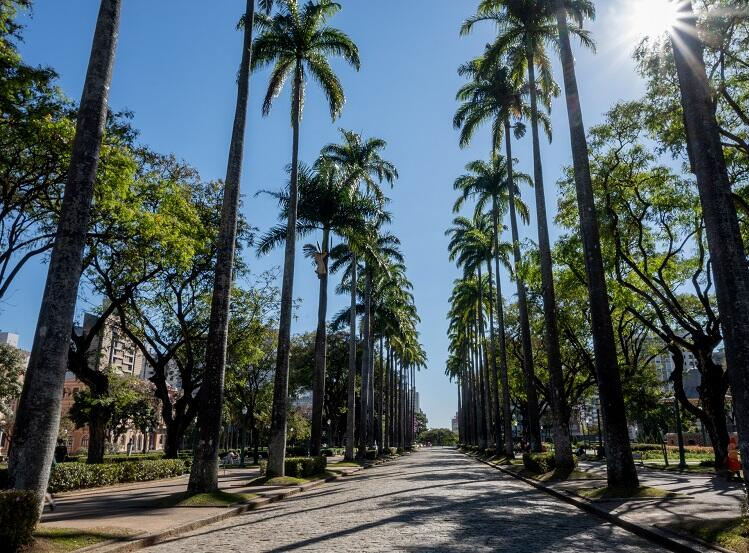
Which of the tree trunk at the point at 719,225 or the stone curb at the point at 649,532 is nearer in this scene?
the tree trunk at the point at 719,225

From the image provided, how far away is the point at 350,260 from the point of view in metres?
38.1

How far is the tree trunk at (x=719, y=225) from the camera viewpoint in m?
6.75

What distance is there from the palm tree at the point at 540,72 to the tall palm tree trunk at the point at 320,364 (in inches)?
424

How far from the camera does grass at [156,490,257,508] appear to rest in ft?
40.8

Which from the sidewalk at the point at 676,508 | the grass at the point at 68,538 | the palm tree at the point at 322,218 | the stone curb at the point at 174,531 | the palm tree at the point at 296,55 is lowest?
the stone curb at the point at 174,531

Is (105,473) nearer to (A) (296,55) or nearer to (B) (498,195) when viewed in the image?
(A) (296,55)

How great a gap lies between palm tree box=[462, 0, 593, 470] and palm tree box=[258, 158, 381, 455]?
928 cm

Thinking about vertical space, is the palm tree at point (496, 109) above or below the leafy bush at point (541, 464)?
above

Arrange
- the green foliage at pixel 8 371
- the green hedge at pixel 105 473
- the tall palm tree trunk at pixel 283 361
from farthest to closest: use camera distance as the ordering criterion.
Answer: the green foliage at pixel 8 371 < the tall palm tree trunk at pixel 283 361 < the green hedge at pixel 105 473

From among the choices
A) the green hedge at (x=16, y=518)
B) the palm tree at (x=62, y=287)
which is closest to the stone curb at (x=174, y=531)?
the green hedge at (x=16, y=518)

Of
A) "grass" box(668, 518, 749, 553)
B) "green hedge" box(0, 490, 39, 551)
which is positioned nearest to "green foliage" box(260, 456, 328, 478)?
"green hedge" box(0, 490, 39, 551)

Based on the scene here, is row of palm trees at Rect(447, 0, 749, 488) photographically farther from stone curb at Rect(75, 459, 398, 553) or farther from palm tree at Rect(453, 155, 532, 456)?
stone curb at Rect(75, 459, 398, 553)

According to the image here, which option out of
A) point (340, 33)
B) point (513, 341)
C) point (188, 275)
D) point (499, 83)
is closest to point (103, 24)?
point (340, 33)

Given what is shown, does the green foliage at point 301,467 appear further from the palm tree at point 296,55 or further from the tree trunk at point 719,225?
the tree trunk at point 719,225
